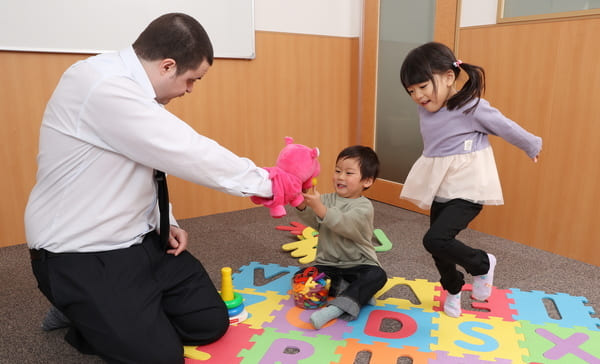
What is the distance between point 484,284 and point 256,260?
39.7 inches

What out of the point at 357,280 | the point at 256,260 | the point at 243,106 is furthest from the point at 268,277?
the point at 243,106

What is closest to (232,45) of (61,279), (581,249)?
(61,279)

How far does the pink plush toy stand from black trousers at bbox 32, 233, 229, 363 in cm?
40

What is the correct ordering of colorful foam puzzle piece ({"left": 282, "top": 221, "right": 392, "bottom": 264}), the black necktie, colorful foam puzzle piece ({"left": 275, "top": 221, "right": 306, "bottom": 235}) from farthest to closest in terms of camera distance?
1. colorful foam puzzle piece ({"left": 275, "top": 221, "right": 306, "bottom": 235})
2. colorful foam puzzle piece ({"left": 282, "top": 221, "right": 392, "bottom": 264})
3. the black necktie

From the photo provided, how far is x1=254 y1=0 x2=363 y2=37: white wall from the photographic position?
290cm

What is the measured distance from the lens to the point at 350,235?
1.59 metres

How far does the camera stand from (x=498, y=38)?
2334mm

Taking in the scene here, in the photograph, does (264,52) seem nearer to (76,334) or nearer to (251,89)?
(251,89)

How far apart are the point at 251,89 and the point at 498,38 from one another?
58.4 inches

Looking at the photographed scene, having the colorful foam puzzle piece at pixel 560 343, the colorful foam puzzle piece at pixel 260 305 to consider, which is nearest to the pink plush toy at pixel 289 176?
the colorful foam puzzle piece at pixel 260 305

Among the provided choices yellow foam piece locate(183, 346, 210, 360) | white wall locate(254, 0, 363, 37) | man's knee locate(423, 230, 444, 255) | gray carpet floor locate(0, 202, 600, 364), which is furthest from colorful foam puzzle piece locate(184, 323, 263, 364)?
white wall locate(254, 0, 363, 37)

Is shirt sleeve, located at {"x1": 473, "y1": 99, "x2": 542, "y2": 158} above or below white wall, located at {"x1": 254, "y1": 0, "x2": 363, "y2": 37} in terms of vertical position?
below

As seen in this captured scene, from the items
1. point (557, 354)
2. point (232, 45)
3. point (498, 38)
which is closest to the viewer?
point (557, 354)

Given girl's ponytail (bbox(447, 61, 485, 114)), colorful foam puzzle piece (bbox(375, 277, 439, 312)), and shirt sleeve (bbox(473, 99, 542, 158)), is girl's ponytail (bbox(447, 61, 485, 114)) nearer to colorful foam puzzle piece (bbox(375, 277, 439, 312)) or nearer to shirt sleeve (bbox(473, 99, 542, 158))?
shirt sleeve (bbox(473, 99, 542, 158))
